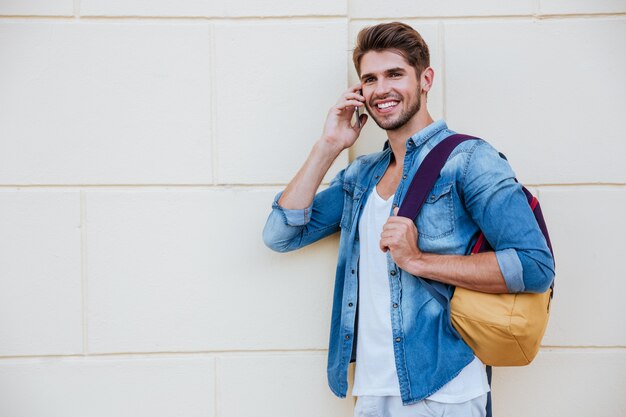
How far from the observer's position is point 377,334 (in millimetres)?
2111

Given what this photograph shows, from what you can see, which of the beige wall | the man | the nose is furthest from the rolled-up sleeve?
the nose

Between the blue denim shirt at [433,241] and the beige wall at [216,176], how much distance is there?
20 cm

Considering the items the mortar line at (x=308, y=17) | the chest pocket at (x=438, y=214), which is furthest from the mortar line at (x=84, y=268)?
the chest pocket at (x=438, y=214)

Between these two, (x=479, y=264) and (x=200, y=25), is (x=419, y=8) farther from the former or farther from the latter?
(x=479, y=264)

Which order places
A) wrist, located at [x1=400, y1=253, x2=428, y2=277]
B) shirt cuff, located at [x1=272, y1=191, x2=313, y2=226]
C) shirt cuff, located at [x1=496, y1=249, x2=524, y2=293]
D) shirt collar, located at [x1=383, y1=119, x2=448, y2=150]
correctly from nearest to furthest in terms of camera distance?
shirt cuff, located at [x1=496, y1=249, x2=524, y2=293] < wrist, located at [x1=400, y1=253, x2=428, y2=277] < shirt collar, located at [x1=383, y1=119, x2=448, y2=150] < shirt cuff, located at [x1=272, y1=191, x2=313, y2=226]

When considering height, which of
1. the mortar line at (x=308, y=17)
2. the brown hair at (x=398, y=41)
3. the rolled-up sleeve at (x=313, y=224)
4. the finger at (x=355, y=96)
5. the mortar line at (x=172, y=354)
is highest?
the mortar line at (x=308, y=17)

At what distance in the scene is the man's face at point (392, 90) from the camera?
Result: 2.15 m

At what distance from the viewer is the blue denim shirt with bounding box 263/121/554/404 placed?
6.16 feet

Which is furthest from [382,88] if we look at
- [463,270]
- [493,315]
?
[493,315]

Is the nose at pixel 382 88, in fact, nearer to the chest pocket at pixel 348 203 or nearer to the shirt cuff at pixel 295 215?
the chest pocket at pixel 348 203

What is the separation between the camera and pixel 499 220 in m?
1.89

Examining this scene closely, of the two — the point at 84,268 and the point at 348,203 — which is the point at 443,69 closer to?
the point at 348,203

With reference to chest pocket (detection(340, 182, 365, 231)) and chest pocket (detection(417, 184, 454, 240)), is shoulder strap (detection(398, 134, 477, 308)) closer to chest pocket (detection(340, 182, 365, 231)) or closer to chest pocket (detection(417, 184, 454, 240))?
chest pocket (detection(417, 184, 454, 240))

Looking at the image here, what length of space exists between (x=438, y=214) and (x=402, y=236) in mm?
166
